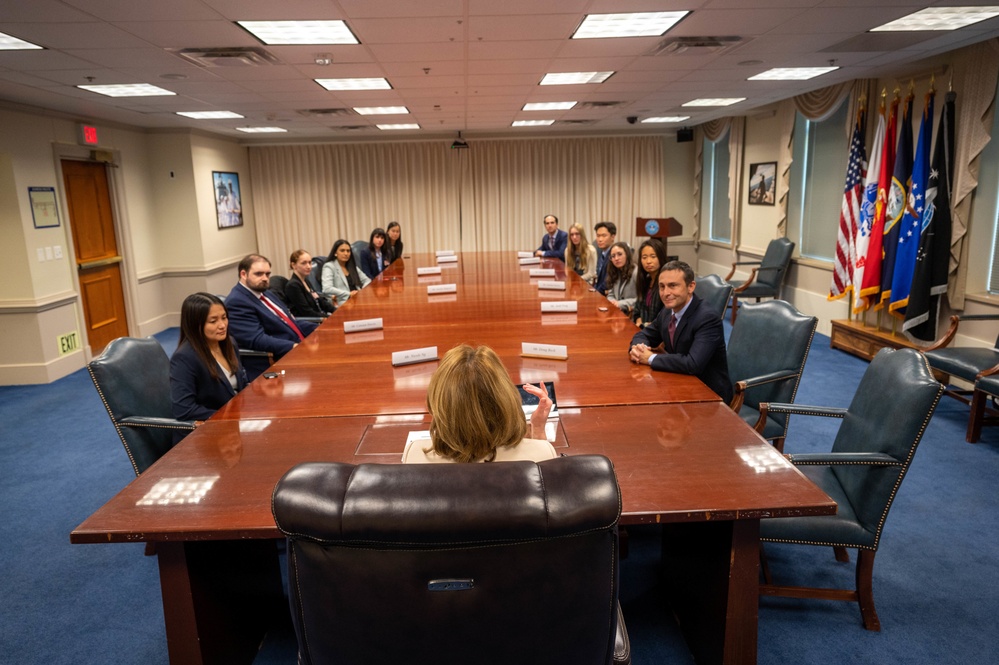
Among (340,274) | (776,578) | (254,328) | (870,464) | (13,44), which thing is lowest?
(776,578)

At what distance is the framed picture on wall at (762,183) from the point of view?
767 cm

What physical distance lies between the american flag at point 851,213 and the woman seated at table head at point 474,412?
5.32 metres

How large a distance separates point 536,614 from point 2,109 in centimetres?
638

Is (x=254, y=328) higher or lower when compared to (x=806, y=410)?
higher

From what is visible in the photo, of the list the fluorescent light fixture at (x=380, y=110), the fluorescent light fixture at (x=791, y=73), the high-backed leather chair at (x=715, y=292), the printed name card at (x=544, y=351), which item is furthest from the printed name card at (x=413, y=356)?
the fluorescent light fixture at (x=380, y=110)

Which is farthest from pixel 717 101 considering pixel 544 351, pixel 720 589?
pixel 720 589

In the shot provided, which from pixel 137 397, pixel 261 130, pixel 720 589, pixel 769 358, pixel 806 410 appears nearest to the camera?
pixel 720 589

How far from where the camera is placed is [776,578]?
245 centimetres

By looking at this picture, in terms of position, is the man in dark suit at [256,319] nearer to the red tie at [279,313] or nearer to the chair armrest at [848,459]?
the red tie at [279,313]

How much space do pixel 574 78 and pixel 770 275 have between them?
3423 millimetres

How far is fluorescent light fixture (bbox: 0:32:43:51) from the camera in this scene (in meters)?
3.39

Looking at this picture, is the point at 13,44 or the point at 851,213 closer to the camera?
the point at 13,44

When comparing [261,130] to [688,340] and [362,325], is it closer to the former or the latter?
[362,325]

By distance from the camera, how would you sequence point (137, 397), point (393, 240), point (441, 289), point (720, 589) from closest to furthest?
point (720, 589) → point (137, 397) → point (441, 289) → point (393, 240)
